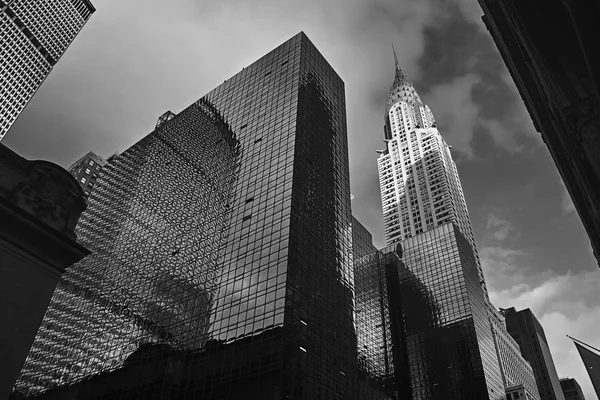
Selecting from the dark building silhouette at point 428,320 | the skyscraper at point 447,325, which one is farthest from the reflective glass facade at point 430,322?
the skyscraper at point 447,325

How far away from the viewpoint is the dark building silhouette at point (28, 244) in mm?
21297

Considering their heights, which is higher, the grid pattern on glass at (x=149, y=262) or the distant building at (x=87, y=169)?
the distant building at (x=87, y=169)

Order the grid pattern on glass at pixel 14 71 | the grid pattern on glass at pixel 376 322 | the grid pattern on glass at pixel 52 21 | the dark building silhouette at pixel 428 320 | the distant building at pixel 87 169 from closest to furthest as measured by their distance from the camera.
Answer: the grid pattern on glass at pixel 376 322
the dark building silhouette at pixel 428 320
the grid pattern on glass at pixel 14 71
the grid pattern on glass at pixel 52 21
the distant building at pixel 87 169

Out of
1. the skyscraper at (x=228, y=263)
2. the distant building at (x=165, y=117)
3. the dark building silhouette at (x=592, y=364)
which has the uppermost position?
the distant building at (x=165, y=117)

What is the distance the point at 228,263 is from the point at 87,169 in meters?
128

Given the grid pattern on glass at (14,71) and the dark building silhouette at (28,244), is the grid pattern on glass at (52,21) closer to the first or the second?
the grid pattern on glass at (14,71)

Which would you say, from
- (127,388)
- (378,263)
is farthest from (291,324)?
(378,263)

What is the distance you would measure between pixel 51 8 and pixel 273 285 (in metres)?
165

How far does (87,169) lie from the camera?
174375mm

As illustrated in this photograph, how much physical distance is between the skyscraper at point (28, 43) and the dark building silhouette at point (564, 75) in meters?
157

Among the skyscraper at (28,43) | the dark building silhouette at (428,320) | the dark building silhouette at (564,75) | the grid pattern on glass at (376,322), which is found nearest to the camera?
the dark building silhouette at (564,75)

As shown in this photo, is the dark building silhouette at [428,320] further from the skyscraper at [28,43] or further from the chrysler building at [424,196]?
the skyscraper at [28,43]

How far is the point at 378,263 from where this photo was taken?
4865 inches

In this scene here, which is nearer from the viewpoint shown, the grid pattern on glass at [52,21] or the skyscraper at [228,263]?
the skyscraper at [228,263]
